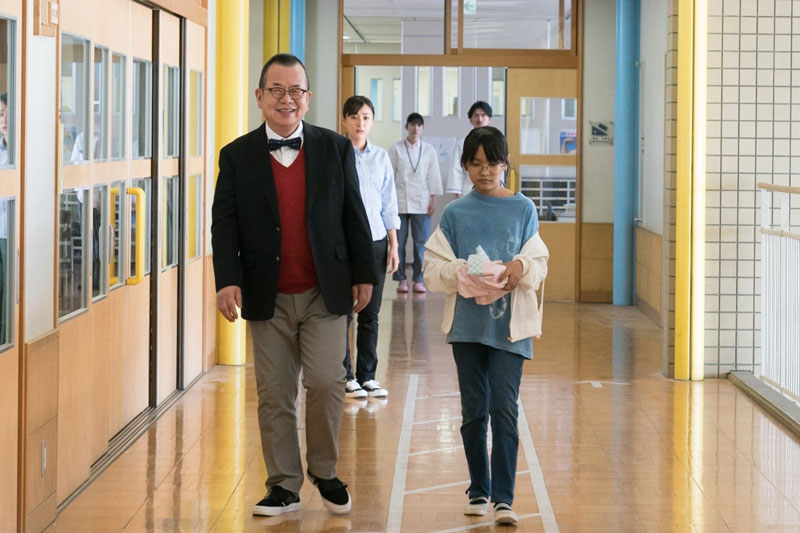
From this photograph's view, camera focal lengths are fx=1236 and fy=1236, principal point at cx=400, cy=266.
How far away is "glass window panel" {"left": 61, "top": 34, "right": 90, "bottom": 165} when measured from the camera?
4875 mm

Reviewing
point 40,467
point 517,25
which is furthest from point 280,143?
point 517,25

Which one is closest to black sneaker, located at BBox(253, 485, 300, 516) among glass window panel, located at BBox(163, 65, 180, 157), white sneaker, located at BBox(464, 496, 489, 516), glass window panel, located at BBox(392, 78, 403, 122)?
white sneaker, located at BBox(464, 496, 489, 516)

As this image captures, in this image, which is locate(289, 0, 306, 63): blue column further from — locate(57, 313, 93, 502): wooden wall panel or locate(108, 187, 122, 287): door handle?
locate(57, 313, 93, 502): wooden wall panel

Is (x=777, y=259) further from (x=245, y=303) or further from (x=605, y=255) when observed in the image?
(x=605, y=255)

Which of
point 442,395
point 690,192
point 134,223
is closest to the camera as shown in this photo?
point 134,223

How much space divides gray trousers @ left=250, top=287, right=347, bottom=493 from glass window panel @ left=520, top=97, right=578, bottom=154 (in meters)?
7.81

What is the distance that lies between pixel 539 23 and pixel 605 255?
240cm

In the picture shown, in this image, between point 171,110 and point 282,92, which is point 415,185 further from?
point 282,92

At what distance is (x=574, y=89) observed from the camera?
39.3 ft

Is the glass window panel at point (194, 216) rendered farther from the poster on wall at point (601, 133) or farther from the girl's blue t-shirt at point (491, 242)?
the poster on wall at point (601, 133)

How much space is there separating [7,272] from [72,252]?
2.93 ft

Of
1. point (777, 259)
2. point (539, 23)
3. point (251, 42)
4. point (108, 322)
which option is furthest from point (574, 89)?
point (108, 322)

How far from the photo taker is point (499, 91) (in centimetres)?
1255

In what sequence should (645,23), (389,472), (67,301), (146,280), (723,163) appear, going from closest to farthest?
1. (67,301)
2. (389,472)
3. (146,280)
4. (723,163)
5. (645,23)
